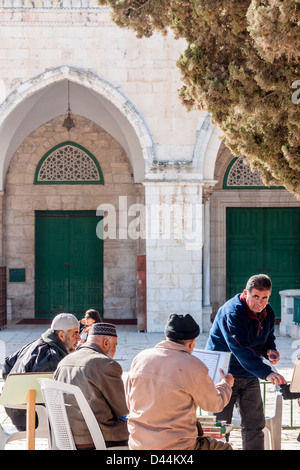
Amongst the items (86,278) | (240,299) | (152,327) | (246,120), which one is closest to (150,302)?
(152,327)

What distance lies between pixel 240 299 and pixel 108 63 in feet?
25.0

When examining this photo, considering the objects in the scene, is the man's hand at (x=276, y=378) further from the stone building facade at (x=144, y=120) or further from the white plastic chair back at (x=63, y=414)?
the stone building facade at (x=144, y=120)

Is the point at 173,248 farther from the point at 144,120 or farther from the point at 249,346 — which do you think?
the point at 249,346

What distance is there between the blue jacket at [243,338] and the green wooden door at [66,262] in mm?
9271

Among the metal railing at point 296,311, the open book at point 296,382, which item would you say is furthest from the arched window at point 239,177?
the open book at point 296,382

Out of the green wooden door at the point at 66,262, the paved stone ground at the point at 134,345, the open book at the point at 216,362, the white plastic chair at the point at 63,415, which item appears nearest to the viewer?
the white plastic chair at the point at 63,415

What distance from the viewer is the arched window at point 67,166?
1375cm

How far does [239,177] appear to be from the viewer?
45.0 ft

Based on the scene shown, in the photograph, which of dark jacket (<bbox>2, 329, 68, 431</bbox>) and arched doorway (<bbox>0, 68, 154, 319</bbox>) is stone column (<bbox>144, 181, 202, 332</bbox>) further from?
dark jacket (<bbox>2, 329, 68, 431</bbox>)

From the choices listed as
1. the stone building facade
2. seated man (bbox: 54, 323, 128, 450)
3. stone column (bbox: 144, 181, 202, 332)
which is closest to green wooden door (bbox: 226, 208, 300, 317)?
the stone building facade

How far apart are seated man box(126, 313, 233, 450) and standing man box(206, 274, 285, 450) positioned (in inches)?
34.3

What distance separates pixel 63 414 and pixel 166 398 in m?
0.65

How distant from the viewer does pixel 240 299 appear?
458 centimetres

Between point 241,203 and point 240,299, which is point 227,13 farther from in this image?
point 241,203
